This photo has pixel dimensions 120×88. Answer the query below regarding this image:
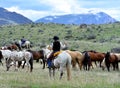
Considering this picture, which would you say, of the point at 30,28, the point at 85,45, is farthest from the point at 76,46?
the point at 30,28

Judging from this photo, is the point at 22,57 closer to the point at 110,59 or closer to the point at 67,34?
the point at 110,59

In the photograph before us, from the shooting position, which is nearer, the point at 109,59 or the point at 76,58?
the point at 76,58

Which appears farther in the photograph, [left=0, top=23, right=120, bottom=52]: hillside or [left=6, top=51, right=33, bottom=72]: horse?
[left=0, top=23, right=120, bottom=52]: hillside

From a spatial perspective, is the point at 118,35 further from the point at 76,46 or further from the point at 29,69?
the point at 29,69

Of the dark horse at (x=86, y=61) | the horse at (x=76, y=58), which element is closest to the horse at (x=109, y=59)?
the dark horse at (x=86, y=61)

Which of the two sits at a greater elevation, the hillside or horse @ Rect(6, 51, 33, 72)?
horse @ Rect(6, 51, 33, 72)

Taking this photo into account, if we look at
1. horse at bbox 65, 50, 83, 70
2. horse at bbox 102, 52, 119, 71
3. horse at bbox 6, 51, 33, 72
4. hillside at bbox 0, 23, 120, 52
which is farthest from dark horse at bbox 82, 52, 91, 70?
hillside at bbox 0, 23, 120, 52

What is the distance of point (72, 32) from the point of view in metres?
95.4

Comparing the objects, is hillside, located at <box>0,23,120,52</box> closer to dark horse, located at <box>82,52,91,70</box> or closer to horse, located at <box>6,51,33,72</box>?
dark horse, located at <box>82,52,91,70</box>

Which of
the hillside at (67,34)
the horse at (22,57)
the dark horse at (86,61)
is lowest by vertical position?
the hillside at (67,34)

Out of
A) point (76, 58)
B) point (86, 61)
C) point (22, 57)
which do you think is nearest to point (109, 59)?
point (86, 61)

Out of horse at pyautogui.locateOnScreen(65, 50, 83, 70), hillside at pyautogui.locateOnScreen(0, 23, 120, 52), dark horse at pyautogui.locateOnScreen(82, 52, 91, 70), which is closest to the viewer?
horse at pyautogui.locateOnScreen(65, 50, 83, 70)

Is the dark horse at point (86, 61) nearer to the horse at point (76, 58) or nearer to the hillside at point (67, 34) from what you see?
the horse at point (76, 58)

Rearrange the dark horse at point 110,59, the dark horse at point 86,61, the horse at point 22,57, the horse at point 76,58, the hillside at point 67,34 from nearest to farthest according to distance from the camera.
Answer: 1. the horse at point 22,57
2. the horse at point 76,58
3. the dark horse at point 110,59
4. the dark horse at point 86,61
5. the hillside at point 67,34
